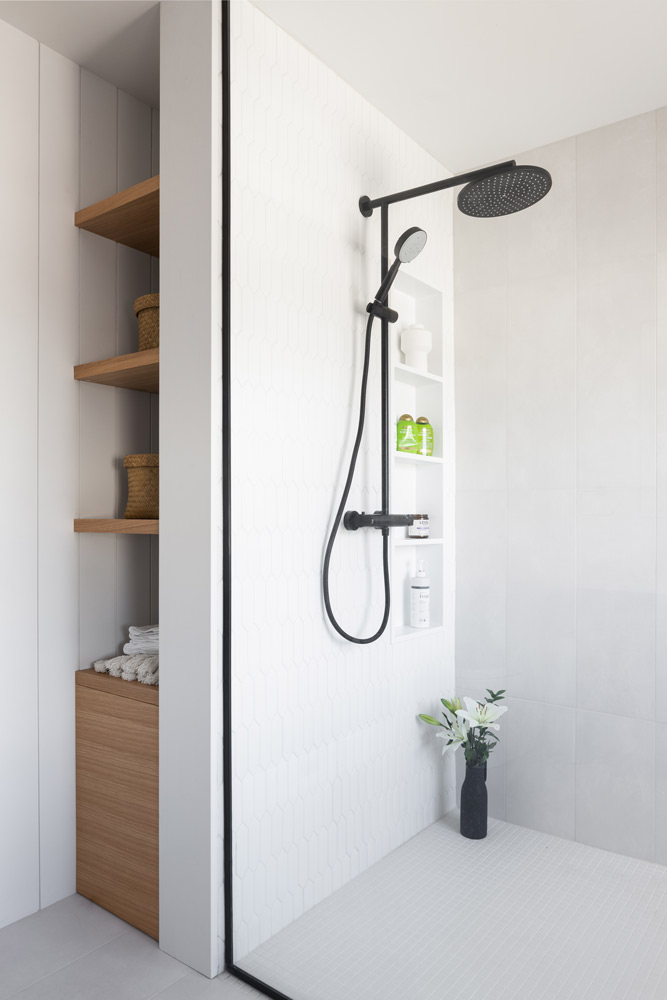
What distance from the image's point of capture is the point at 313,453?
5.99 ft

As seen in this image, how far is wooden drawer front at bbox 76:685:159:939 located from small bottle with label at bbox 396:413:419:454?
0.89m

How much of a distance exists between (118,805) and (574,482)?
1.40 meters

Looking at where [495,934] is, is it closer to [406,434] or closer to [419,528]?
[419,528]

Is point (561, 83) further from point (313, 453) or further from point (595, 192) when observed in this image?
point (313, 453)

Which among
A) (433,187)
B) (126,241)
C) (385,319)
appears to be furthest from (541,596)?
(126,241)

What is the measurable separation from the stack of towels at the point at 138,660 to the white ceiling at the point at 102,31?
1.55 m

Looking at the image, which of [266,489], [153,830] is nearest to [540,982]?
[153,830]

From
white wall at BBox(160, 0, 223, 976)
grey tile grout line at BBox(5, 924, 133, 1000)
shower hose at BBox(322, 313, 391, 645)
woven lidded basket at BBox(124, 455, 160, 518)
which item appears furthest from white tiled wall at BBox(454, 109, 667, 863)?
grey tile grout line at BBox(5, 924, 133, 1000)

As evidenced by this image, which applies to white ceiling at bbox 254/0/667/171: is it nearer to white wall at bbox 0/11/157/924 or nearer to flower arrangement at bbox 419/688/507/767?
white wall at bbox 0/11/157/924

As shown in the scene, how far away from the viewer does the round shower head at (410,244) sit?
1.65 meters

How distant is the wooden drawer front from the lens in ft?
5.78

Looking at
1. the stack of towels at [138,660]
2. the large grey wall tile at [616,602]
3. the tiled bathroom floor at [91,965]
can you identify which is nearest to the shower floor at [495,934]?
the tiled bathroom floor at [91,965]

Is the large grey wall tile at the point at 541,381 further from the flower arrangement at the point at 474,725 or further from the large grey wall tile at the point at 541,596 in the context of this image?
the flower arrangement at the point at 474,725

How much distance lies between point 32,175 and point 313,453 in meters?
1.05
